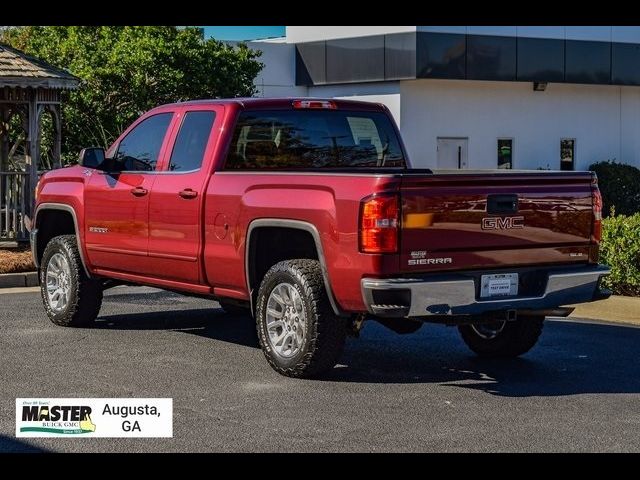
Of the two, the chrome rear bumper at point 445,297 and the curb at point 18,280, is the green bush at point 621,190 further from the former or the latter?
the chrome rear bumper at point 445,297

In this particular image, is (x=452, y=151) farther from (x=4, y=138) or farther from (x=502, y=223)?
(x=502, y=223)

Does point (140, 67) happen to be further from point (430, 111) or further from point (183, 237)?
point (183, 237)

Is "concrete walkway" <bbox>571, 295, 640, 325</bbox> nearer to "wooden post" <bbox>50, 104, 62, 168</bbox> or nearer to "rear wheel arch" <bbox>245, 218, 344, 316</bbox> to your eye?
"rear wheel arch" <bbox>245, 218, 344, 316</bbox>

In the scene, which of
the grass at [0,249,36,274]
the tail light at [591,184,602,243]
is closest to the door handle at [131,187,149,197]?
the tail light at [591,184,602,243]

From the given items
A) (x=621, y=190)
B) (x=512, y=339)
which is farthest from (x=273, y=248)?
(x=621, y=190)

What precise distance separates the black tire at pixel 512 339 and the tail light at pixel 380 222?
2012 mm

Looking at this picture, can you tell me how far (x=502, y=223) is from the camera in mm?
8406

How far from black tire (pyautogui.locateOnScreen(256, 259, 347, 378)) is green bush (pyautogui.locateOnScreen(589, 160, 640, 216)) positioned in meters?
23.8

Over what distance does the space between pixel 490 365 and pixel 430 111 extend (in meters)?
24.1

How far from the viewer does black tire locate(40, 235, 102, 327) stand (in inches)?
438

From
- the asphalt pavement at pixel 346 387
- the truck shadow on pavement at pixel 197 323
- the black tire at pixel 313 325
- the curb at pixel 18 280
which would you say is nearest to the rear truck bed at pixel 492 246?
the black tire at pixel 313 325

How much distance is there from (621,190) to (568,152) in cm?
370
